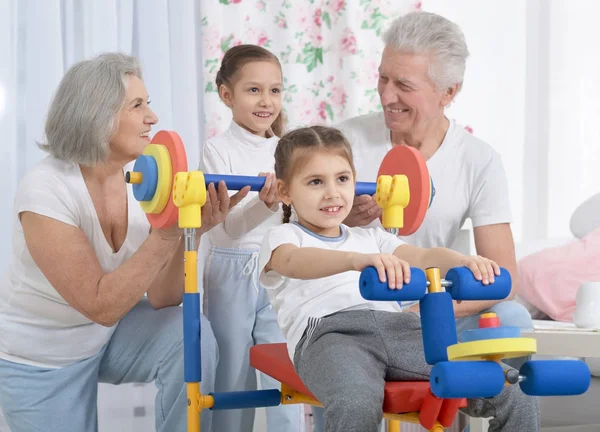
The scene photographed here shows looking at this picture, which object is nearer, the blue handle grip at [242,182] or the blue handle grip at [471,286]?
the blue handle grip at [471,286]

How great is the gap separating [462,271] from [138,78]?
1.03 meters

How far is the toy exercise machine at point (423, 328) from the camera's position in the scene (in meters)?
→ 1.25

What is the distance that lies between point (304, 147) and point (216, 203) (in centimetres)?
22

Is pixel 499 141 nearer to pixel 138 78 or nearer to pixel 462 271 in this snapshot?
pixel 138 78

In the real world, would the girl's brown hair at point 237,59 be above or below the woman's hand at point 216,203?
above

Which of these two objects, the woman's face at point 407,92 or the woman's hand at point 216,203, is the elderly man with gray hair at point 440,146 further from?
the woman's hand at point 216,203

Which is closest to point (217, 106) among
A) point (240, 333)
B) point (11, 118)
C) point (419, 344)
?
point (11, 118)

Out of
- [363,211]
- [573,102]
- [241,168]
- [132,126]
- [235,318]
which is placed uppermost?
[573,102]

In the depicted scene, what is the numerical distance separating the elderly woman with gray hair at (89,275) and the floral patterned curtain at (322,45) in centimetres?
118

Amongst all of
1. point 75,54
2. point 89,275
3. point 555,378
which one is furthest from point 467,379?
point 75,54

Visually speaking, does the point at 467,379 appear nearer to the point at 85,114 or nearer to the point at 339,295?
the point at 339,295

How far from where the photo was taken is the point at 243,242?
2.12 meters

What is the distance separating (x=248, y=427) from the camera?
2160mm

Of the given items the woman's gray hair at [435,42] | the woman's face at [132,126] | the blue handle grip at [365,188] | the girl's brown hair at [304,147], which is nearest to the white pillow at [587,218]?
the woman's gray hair at [435,42]
